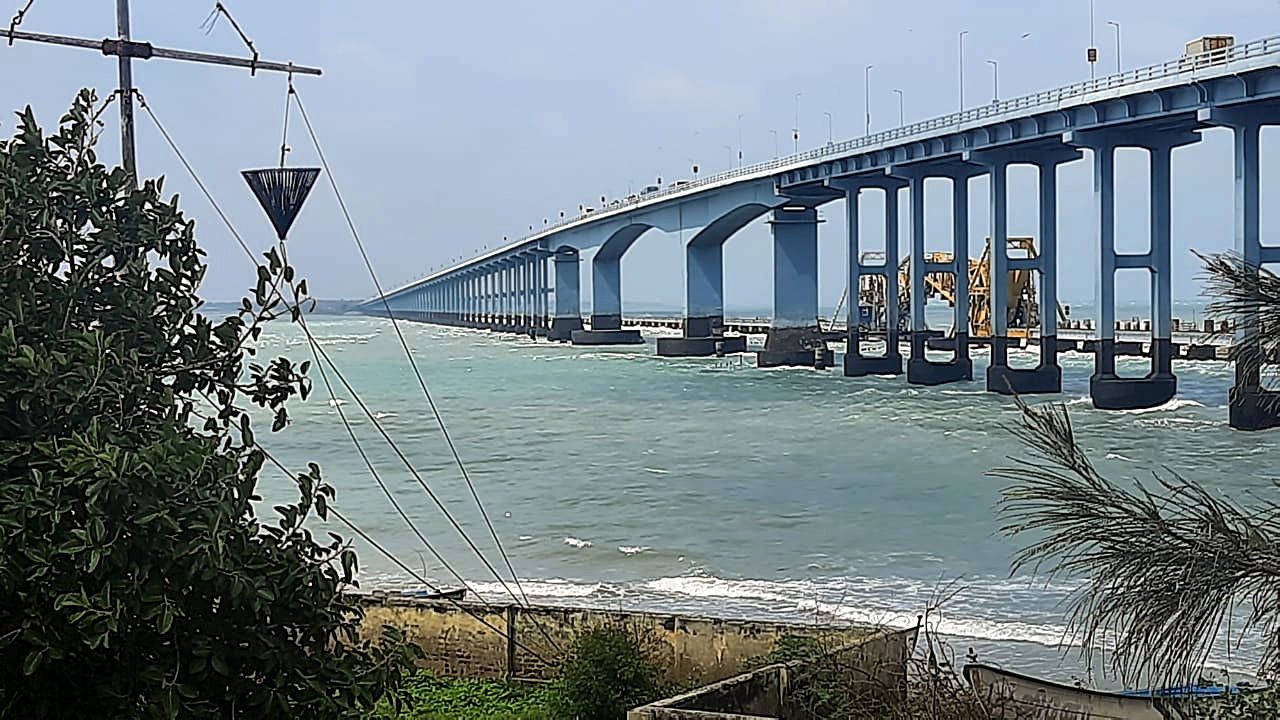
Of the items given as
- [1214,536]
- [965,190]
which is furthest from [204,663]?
[965,190]

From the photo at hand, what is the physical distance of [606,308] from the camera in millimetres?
102938

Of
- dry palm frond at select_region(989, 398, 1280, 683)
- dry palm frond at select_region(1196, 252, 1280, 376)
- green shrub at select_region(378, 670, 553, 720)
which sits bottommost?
green shrub at select_region(378, 670, 553, 720)

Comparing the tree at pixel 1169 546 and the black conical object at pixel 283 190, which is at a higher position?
the black conical object at pixel 283 190

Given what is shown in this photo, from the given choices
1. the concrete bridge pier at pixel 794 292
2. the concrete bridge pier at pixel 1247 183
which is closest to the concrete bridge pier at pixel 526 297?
the concrete bridge pier at pixel 794 292

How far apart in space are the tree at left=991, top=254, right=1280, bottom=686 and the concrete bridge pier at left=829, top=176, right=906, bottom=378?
5954cm

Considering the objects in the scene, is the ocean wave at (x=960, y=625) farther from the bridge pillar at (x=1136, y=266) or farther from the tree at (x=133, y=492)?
the bridge pillar at (x=1136, y=266)

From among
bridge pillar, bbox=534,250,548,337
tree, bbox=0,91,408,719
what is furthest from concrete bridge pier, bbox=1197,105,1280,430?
bridge pillar, bbox=534,250,548,337

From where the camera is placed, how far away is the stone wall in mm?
12039

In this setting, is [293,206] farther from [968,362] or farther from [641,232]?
[641,232]

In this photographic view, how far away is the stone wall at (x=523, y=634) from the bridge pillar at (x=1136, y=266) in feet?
118

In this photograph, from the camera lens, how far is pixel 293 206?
7246 mm

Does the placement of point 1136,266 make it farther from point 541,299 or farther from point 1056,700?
point 541,299

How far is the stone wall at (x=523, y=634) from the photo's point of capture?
1204 cm

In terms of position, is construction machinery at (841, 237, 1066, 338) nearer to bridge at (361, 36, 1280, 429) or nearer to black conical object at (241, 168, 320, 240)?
bridge at (361, 36, 1280, 429)
